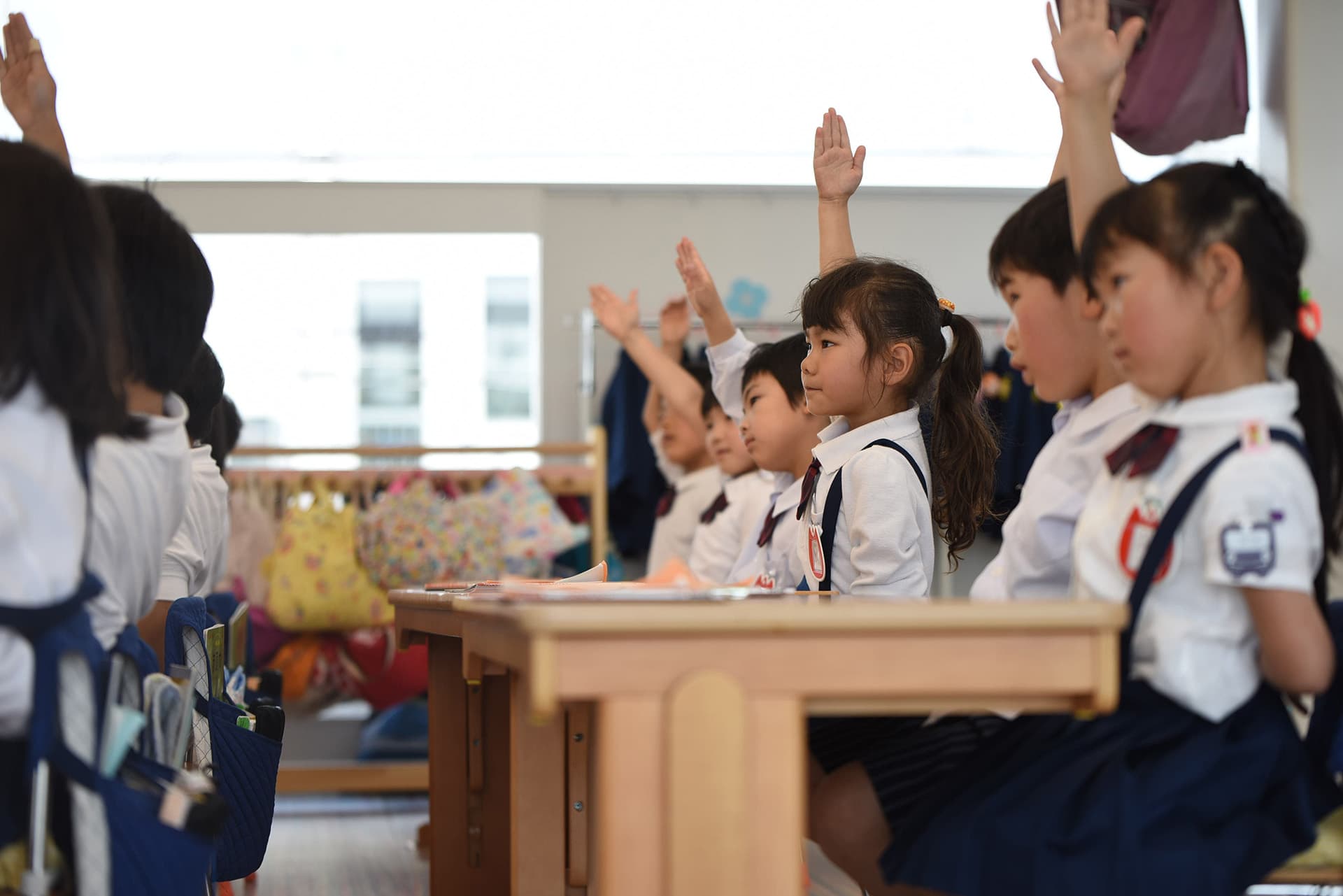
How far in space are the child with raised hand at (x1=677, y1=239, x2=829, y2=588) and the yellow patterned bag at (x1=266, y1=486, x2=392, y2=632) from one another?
4.81ft

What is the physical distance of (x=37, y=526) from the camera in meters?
1.17

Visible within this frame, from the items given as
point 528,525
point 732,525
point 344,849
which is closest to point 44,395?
point 732,525

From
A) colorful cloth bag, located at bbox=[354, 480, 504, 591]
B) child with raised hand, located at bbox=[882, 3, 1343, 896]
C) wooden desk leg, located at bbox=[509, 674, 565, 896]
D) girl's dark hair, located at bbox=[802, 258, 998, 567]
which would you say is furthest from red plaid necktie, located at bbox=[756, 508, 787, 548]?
colorful cloth bag, located at bbox=[354, 480, 504, 591]

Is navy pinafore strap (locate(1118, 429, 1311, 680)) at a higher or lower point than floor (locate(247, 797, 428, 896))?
higher

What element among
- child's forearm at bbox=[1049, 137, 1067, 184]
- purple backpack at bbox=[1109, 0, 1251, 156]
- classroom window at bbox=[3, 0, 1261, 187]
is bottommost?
child's forearm at bbox=[1049, 137, 1067, 184]

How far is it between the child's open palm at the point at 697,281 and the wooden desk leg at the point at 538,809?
1162mm

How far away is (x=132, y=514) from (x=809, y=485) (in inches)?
43.5

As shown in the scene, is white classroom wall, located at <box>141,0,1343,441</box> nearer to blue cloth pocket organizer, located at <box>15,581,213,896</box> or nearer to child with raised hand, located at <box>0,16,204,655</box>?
child with raised hand, located at <box>0,16,204,655</box>

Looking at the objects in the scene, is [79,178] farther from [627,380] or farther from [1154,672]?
[627,380]

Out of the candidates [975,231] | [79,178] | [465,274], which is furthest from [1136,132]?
[79,178]

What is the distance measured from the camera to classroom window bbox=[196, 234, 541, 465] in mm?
5117

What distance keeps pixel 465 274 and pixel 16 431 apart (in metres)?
4.09

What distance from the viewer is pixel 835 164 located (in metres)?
2.29

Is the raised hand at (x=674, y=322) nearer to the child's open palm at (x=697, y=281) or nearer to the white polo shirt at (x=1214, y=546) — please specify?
the child's open palm at (x=697, y=281)
